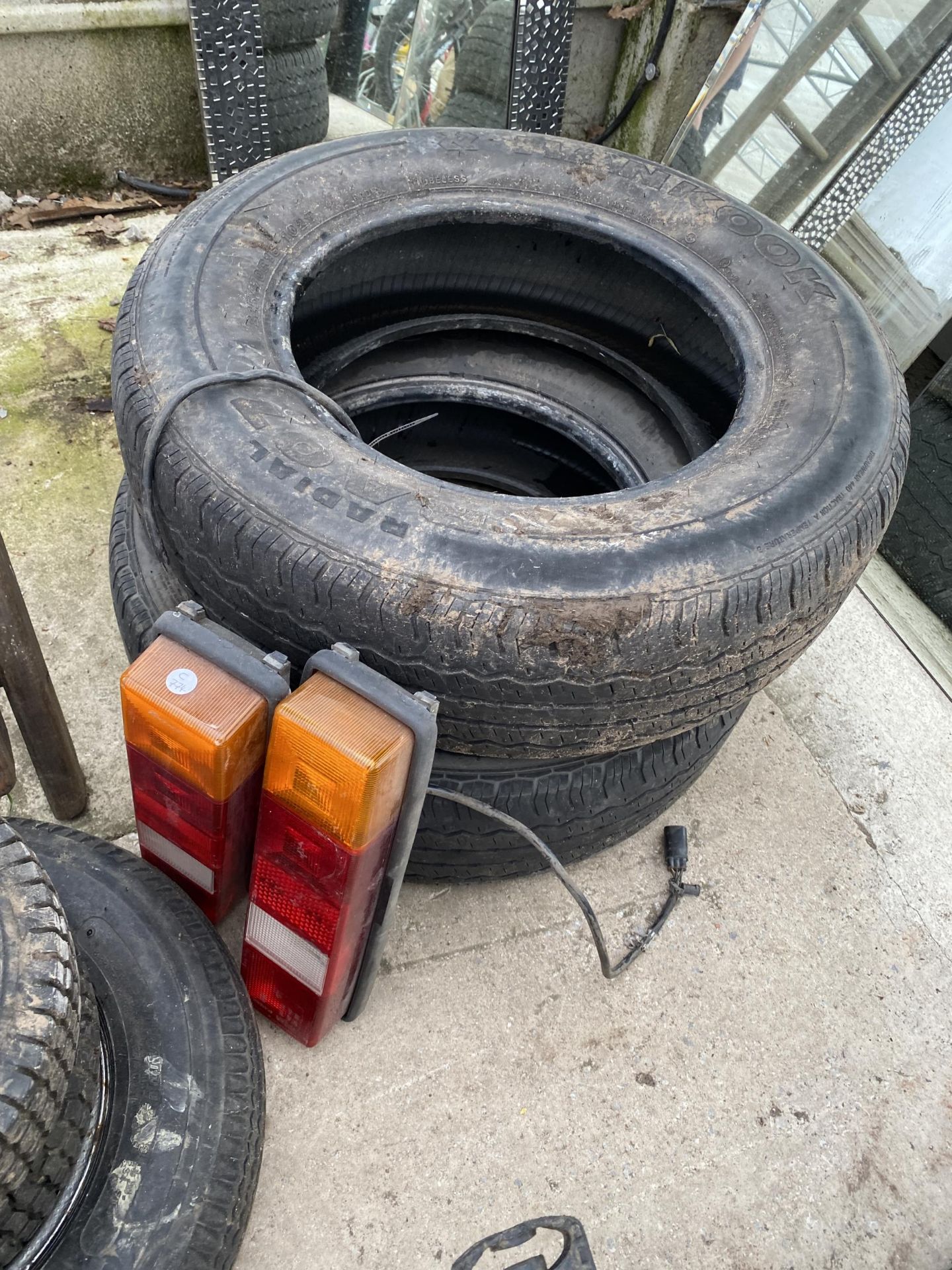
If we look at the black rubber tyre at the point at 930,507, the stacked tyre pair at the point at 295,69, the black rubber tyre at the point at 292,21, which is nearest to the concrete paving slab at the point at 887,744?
the black rubber tyre at the point at 930,507

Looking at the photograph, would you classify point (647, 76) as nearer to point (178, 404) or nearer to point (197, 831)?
point (178, 404)

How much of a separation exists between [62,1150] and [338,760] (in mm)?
612

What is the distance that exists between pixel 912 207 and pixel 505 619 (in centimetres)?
272

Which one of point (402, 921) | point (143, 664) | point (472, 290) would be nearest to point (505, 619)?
point (143, 664)

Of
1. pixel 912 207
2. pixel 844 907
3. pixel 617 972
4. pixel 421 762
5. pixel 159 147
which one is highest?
pixel 912 207

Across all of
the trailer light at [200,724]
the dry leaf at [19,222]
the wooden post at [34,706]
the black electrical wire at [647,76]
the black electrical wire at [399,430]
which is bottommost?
the dry leaf at [19,222]

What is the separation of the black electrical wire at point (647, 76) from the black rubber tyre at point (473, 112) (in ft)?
1.40

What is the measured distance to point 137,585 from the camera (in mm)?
1753

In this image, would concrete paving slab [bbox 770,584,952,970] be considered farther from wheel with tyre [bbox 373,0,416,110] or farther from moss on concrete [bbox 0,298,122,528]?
wheel with tyre [bbox 373,0,416,110]

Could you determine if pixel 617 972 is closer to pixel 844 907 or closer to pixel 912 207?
pixel 844 907

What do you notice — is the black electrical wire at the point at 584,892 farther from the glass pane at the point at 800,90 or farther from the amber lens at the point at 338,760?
the glass pane at the point at 800,90

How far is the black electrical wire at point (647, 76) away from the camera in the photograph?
3340 millimetres

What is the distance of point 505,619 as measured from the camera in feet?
4.15

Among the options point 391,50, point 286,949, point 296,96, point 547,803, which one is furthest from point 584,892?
point 391,50
